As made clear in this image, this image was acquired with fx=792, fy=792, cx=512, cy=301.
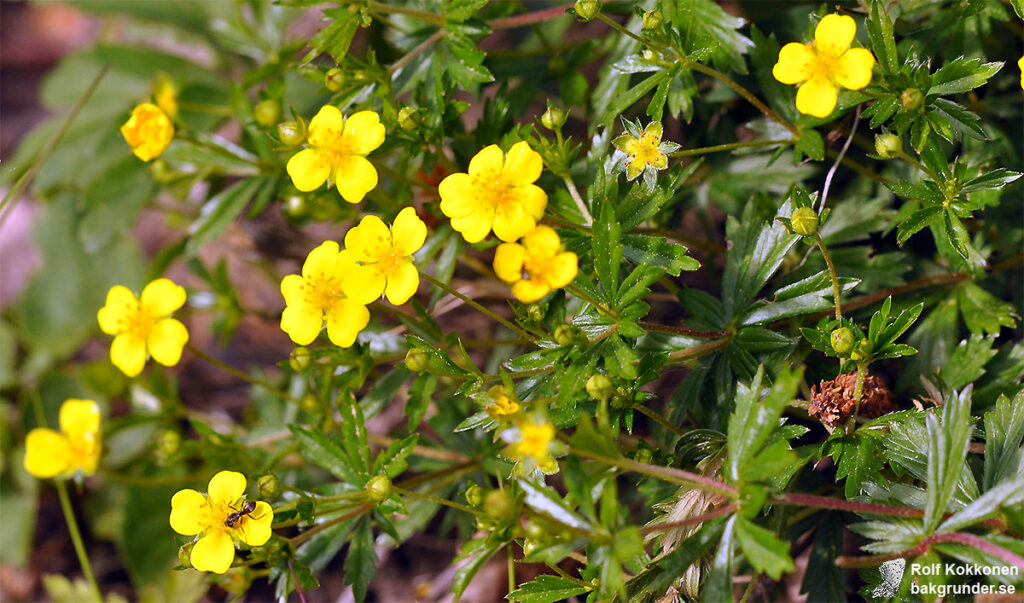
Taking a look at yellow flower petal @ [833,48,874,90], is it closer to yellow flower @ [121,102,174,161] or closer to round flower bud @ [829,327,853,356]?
round flower bud @ [829,327,853,356]

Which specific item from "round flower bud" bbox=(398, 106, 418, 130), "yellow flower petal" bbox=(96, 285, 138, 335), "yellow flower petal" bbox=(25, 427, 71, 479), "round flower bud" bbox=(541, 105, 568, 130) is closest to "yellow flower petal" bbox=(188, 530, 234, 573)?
"yellow flower petal" bbox=(96, 285, 138, 335)

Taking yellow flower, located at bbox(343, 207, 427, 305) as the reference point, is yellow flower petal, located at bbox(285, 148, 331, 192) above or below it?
above

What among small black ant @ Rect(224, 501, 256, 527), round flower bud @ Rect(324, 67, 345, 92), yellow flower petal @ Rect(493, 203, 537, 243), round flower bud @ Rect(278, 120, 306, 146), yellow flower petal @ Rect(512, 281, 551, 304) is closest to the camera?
yellow flower petal @ Rect(512, 281, 551, 304)

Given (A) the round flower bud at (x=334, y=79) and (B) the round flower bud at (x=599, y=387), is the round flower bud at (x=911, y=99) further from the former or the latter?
(A) the round flower bud at (x=334, y=79)

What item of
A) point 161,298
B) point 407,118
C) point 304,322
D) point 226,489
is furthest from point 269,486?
point 407,118

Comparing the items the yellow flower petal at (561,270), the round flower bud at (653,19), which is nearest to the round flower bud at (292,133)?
the yellow flower petal at (561,270)

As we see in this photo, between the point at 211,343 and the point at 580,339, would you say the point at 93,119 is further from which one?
the point at 580,339
